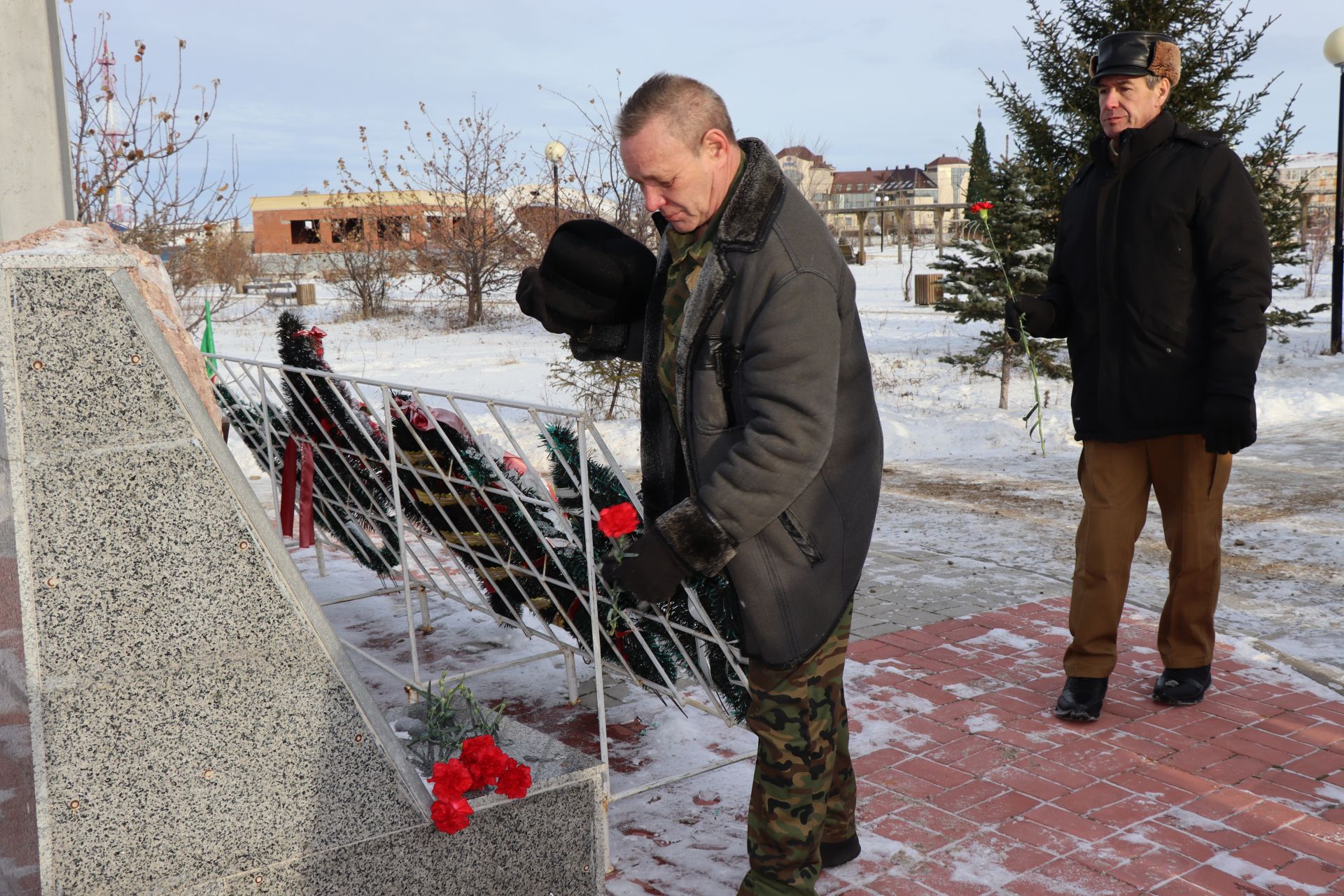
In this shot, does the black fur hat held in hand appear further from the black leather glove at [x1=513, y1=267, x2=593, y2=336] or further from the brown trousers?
the brown trousers

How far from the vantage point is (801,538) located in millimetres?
2256

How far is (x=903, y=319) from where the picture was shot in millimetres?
20297

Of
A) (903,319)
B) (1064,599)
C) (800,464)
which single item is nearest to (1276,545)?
(1064,599)

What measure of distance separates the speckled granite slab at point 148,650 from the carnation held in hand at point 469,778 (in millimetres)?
80

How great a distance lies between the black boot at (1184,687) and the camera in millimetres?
3645

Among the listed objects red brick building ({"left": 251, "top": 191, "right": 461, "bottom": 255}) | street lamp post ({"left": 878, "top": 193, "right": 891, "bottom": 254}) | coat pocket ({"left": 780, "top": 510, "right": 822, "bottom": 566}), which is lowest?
coat pocket ({"left": 780, "top": 510, "right": 822, "bottom": 566})

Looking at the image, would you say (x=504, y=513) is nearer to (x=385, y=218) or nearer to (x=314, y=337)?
(x=314, y=337)

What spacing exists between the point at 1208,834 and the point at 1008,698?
991 millimetres

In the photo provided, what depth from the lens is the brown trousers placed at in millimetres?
3500

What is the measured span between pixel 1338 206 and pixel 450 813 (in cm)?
1495

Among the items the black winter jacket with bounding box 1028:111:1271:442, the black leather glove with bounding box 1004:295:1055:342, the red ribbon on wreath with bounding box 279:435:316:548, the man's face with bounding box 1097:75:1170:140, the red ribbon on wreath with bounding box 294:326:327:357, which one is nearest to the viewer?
the black winter jacket with bounding box 1028:111:1271:442

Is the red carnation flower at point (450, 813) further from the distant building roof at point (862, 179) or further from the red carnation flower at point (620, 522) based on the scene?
the distant building roof at point (862, 179)

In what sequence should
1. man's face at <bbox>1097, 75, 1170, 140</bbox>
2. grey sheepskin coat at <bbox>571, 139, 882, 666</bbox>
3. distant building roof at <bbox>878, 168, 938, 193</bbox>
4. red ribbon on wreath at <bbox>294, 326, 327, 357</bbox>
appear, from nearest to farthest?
grey sheepskin coat at <bbox>571, 139, 882, 666</bbox>
man's face at <bbox>1097, 75, 1170, 140</bbox>
red ribbon on wreath at <bbox>294, 326, 327, 357</bbox>
distant building roof at <bbox>878, 168, 938, 193</bbox>

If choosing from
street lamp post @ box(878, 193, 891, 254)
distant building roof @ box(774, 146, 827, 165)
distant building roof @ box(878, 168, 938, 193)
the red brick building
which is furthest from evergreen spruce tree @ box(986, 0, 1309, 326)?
distant building roof @ box(878, 168, 938, 193)
